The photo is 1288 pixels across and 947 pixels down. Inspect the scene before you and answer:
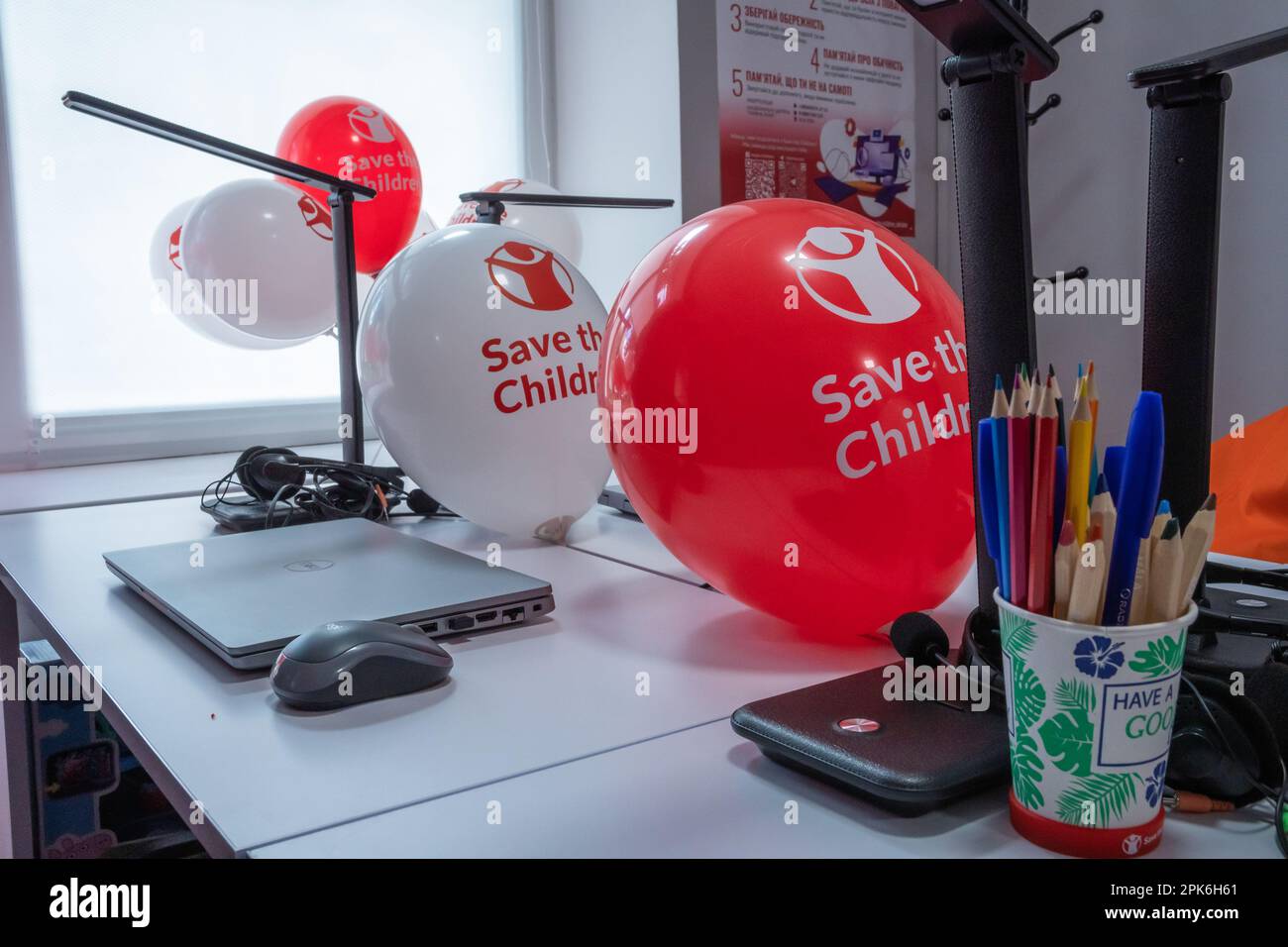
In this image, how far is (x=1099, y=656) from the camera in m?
0.40

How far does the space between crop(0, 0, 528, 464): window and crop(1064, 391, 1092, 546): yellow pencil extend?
188 centimetres

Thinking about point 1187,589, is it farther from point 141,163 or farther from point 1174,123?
point 141,163

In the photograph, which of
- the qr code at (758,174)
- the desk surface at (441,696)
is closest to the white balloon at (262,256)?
the desk surface at (441,696)

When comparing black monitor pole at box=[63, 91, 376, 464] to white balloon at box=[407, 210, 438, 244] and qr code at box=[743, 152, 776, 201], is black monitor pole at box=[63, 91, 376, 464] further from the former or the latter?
qr code at box=[743, 152, 776, 201]

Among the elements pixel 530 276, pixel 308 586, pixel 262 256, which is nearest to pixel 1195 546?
pixel 308 586

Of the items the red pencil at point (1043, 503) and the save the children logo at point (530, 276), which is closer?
the red pencil at point (1043, 503)

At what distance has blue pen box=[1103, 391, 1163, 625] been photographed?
40cm

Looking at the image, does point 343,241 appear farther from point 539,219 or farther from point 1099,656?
point 1099,656

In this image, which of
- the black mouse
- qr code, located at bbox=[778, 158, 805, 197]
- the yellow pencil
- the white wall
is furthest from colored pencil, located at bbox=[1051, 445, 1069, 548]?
qr code, located at bbox=[778, 158, 805, 197]

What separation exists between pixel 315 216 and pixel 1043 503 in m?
1.48

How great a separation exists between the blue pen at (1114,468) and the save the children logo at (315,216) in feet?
4.77

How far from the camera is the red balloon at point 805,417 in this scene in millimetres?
643

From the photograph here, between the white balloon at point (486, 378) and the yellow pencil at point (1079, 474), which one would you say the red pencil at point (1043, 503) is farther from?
the white balloon at point (486, 378)
